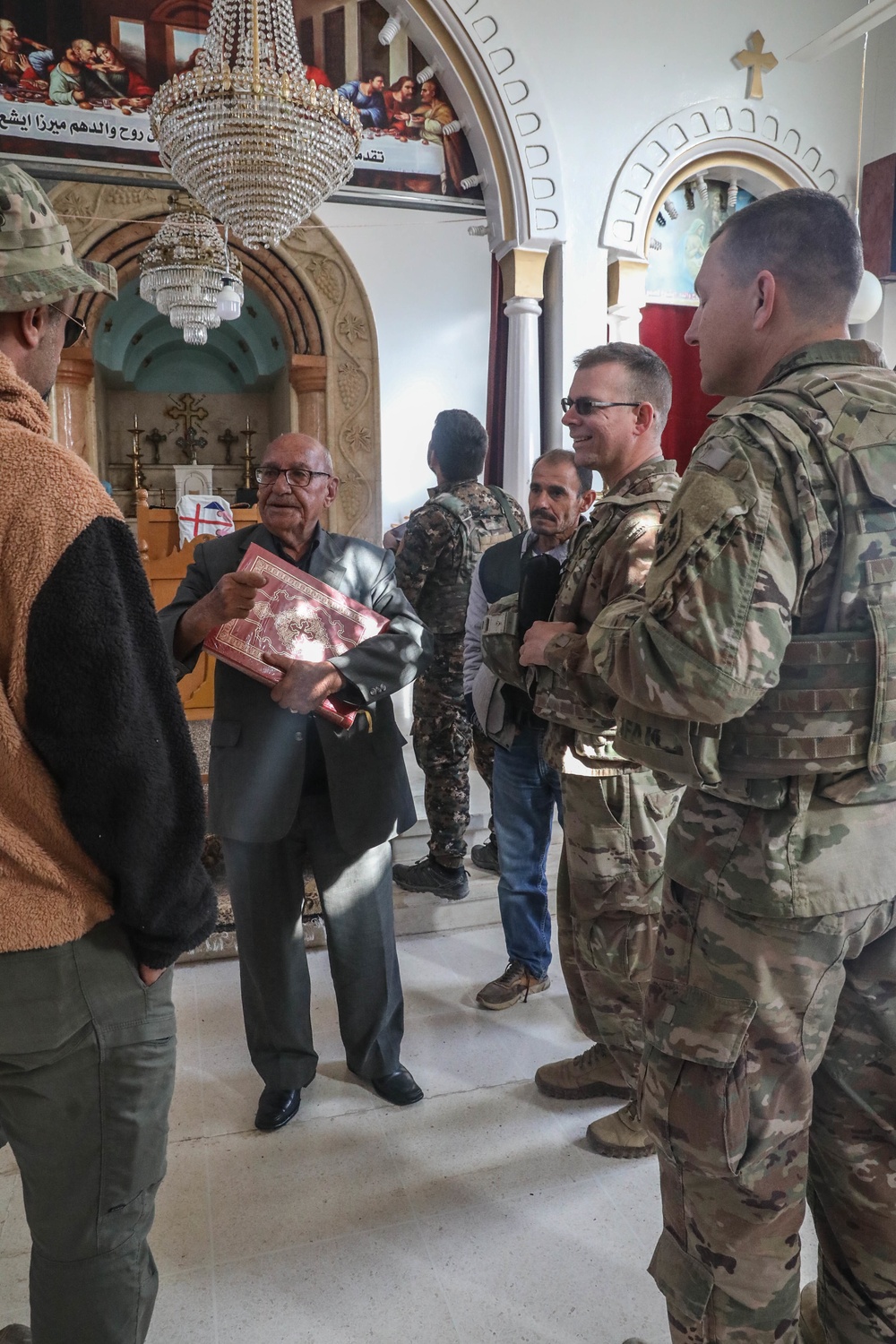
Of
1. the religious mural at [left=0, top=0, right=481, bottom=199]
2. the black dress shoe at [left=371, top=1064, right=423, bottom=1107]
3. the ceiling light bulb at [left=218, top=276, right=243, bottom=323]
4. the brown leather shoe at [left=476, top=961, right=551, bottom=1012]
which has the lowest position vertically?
the black dress shoe at [left=371, top=1064, right=423, bottom=1107]

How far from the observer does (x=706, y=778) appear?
124 centimetres

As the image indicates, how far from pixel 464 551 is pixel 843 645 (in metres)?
2.45

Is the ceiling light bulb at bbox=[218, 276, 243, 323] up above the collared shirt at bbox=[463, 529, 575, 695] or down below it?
above

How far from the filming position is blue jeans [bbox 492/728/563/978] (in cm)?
275

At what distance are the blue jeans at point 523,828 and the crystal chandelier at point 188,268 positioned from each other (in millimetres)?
4532

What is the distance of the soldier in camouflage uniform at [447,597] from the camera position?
3.49 metres

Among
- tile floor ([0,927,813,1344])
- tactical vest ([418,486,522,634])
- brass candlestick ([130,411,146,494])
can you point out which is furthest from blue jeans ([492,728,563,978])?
brass candlestick ([130,411,146,494])

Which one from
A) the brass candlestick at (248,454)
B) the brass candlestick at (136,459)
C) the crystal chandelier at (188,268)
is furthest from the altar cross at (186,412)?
the crystal chandelier at (188,268)

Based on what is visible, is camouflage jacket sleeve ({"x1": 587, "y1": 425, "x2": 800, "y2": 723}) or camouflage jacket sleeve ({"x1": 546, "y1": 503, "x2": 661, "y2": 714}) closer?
camouflage jacket sleeve ({"x1": 587, "y1": 425, "x2": 800, "y2": 723})

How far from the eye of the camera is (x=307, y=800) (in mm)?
2289

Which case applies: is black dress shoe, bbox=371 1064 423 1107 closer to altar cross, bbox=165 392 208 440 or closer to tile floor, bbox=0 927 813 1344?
tile floor, bbox=0 927 813 1344

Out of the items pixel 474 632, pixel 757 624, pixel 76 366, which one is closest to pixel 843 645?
pixel 757 624

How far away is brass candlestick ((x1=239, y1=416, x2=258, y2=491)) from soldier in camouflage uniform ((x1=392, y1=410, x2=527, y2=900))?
9665 mm

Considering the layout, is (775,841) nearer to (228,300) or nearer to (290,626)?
(290,626)
